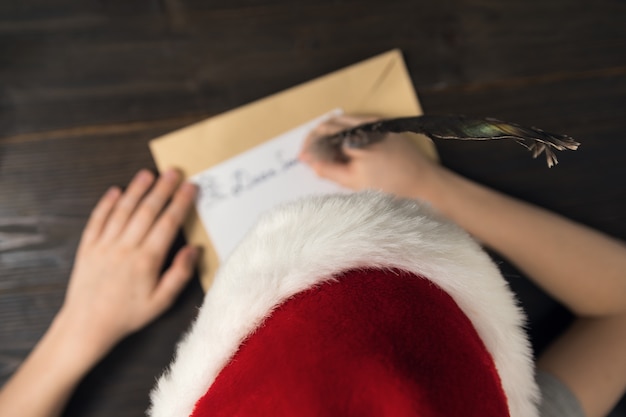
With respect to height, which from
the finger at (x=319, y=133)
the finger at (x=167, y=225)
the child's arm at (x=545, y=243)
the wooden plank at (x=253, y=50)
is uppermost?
the wooden plank at (x=253, y=50)

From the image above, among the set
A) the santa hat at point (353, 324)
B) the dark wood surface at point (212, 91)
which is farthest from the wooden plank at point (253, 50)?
the santa hat at point (353, 324)

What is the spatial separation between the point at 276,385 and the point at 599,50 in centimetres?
56

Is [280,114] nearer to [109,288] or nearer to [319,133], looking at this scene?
[319,133]

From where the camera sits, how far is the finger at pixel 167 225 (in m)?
0.50

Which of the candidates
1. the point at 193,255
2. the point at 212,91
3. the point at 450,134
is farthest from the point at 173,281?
the point at 450,134

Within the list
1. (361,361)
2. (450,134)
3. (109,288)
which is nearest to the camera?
(361,361)

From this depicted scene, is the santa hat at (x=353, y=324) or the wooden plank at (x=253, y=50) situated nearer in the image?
the santa hat at (x=353, y=324)

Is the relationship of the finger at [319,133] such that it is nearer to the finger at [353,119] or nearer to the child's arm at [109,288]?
the finger at [353,119]

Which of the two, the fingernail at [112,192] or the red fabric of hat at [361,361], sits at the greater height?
the fingernail at [112,192]

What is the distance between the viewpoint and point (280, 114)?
527 millimetres

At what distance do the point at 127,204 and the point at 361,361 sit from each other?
1.22 feet

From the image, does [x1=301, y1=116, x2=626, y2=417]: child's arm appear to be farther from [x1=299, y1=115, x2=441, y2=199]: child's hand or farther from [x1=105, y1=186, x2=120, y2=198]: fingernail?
[x1=105, y1=186, x2=120, y2=198]: fingernail

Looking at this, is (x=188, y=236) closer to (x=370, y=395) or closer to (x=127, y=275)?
(x=127, y=275)

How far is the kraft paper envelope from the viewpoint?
0.52m
